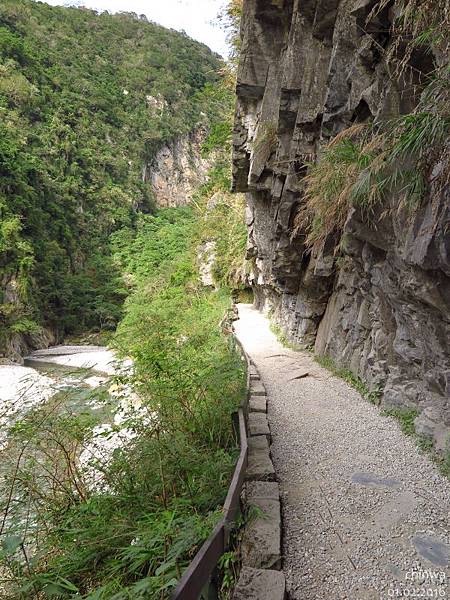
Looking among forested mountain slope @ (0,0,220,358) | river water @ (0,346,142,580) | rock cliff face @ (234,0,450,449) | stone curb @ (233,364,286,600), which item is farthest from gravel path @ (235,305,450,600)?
forested mountain slope @ (0,0,220,358)

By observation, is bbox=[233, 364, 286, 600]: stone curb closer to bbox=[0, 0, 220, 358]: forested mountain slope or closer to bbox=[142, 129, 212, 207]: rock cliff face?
bbox=[0, 0, 220, 358]: forested mountain slope

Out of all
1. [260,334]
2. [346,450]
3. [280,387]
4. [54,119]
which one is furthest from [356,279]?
[54,119]

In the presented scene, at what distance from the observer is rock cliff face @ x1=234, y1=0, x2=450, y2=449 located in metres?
4.26

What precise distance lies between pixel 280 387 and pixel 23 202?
35.2m

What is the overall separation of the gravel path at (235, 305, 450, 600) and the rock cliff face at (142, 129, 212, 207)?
70.1 m

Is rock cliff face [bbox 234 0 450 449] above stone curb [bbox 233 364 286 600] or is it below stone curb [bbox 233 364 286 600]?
above

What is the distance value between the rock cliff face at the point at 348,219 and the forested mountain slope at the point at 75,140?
29.8 feet

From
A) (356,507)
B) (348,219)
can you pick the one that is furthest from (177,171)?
(356,507)

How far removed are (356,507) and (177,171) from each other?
78689mm

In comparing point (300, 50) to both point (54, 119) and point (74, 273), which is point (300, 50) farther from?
point (54, 119)

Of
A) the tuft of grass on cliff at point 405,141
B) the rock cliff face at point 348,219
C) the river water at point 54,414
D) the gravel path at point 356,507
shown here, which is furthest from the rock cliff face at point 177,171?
the gravel path at point 356,507

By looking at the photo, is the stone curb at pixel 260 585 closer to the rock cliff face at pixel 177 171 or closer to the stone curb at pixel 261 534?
the stone curb at pixel 261 534

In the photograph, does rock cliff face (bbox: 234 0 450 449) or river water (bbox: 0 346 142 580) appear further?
rock cliff face (bbox: 234 0 450 449)

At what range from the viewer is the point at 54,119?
5484 cm
